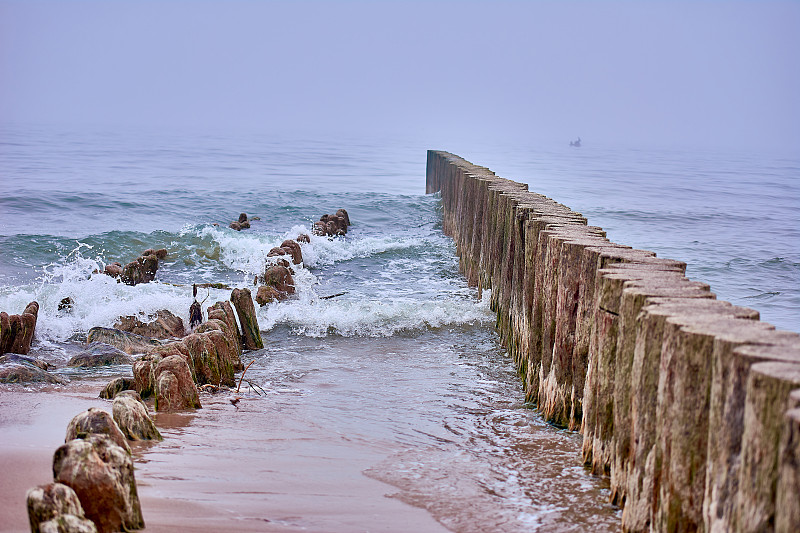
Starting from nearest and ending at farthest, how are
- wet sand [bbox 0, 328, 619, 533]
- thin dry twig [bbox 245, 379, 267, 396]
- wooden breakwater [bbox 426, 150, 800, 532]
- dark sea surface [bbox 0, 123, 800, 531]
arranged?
1. wooden breakwater [bbox 426, 150, 800, 532]
2. wet sand [bbox 0, 328, 619, 533]
3. dark sea surface [bbox 0, 123, 800, 531]
4. thin dry twig [bbox 245, 379, 267, 396]

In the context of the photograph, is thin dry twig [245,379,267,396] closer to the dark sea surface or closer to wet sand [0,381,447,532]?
the dark sea surface

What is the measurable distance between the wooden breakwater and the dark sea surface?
13.9 inches

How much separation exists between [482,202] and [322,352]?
3.90 metres

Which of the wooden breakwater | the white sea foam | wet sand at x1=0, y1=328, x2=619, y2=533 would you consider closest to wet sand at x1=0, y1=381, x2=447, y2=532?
wet sand at x1=0, y1=328, x2=619, y2=533

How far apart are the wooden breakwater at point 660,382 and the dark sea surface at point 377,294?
35 cm

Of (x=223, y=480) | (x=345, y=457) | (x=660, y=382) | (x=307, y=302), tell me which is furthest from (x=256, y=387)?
(x=660, y=382)

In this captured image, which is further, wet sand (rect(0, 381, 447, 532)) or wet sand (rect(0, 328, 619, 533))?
wet sand (rect(0, 328, 619, 533))

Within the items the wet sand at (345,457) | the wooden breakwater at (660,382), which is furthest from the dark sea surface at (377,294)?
the wooden breakwater at (660,382)

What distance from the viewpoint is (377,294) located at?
12.0 m

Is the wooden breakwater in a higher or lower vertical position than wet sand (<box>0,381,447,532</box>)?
higher

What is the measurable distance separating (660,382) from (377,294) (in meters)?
8.70

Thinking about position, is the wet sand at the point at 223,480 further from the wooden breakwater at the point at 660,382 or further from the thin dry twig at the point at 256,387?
the wooden breakwater at the point at 660,382

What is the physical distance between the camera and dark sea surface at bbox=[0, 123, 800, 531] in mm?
4844

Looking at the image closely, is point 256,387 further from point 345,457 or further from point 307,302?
point 307,302
